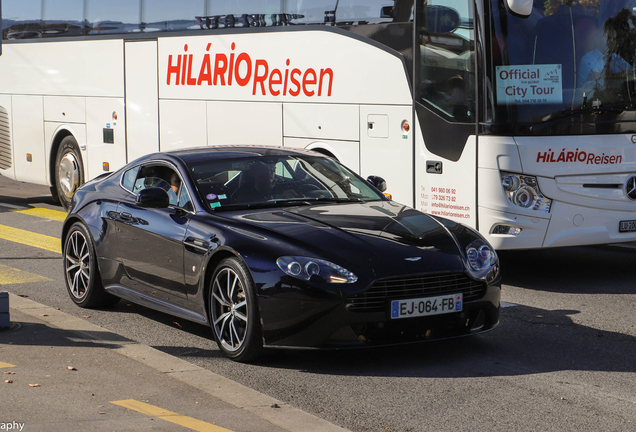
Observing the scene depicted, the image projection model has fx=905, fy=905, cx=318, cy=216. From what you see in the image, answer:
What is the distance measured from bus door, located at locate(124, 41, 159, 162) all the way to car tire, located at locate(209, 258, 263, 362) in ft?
25.5

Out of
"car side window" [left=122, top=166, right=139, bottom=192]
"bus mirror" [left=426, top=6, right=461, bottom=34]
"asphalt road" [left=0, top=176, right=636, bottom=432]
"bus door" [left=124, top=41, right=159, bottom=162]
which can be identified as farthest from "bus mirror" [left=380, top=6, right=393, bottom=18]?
"bus door" [left=124, top=41, right=159, bottom=162]

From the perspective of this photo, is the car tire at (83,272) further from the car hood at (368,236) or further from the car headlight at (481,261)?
the car headlight at (481,261)

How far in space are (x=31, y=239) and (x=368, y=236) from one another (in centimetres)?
745

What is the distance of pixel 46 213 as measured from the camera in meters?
15.2

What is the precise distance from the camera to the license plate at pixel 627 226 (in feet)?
29.9

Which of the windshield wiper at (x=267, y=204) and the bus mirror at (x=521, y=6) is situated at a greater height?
the bus mirror at (x=521, y=6)


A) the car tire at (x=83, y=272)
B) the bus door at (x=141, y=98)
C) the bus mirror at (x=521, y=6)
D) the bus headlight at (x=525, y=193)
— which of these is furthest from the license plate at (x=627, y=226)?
the bus door at (x=141, y=98)

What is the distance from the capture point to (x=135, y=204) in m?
7.34

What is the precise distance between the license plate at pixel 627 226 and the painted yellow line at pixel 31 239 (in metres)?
6.63

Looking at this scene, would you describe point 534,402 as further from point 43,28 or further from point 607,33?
point 43,28

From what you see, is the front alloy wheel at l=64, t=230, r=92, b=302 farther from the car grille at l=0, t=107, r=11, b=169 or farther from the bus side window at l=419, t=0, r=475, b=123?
the car grille at l=0, t=107, r=11, b=169

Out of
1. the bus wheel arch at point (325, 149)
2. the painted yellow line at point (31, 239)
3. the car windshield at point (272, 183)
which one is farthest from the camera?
the painted yellow line at point (31, 239)

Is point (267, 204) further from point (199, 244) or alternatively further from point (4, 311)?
point (4, 311)

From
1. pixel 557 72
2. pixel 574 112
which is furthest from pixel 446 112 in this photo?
pixel 574 112
